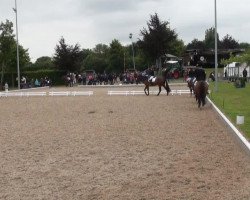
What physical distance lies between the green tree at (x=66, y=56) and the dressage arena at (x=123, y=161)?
175 feet

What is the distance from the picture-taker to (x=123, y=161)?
1048 cm

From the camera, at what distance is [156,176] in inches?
353

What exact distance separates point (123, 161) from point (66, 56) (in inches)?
2423

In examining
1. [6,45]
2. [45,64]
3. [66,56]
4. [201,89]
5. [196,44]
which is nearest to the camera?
[201,89]

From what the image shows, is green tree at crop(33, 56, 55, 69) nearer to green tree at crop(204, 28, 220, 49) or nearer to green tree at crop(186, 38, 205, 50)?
green tree at crop(186, 38, 205, 50)

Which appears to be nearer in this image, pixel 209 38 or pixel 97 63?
pixel 97 63

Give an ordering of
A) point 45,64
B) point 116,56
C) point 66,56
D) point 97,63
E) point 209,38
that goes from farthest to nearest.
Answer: point 209,38 → point 97,63 → point 116,56 → point 45,64 → point 66,56

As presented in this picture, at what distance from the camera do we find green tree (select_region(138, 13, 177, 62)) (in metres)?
66.4

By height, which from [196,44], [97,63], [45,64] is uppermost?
[196,44]

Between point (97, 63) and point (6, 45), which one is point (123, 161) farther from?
point (97, 63)

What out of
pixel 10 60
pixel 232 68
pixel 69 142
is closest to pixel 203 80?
pixel 69 142

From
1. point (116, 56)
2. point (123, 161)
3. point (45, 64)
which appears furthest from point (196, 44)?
point (123, 161)

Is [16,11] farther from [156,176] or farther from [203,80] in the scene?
[156,176]

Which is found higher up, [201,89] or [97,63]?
[97,63]
